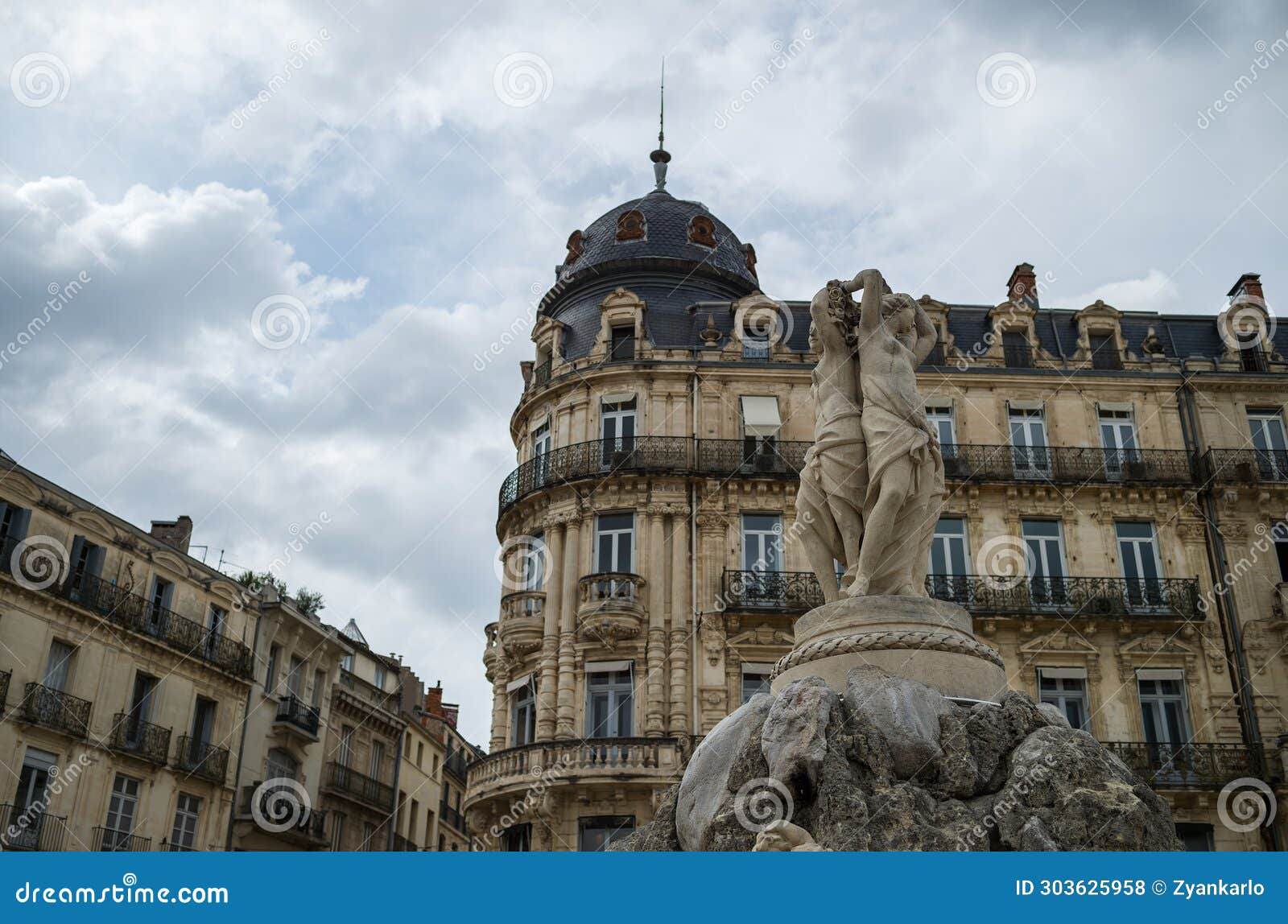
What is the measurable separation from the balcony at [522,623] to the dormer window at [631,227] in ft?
36.2

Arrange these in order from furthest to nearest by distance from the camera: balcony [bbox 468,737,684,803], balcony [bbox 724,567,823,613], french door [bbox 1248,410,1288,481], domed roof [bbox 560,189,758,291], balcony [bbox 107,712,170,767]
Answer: domed roof [bbox 560,189,758,291], french door [bbox 1248,410,1288,481], balcony [bbox 107,712,170,767], balcony [bbox 724,567,823,613], balcony [bbox 468,737,684,803]

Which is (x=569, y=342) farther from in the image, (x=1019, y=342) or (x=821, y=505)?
(x=821, y=505)

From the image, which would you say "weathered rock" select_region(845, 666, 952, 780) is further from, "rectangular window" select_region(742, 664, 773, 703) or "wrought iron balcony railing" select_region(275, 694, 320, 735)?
"wrought iron balcony railing" select_region(275, 694, 320, 735)

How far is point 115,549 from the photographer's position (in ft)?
97.5

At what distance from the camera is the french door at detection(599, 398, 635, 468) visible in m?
29.8

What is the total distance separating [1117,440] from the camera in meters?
31.2

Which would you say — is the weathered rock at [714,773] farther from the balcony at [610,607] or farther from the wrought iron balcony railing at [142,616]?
the wrought iron balcony railing at [142,616]

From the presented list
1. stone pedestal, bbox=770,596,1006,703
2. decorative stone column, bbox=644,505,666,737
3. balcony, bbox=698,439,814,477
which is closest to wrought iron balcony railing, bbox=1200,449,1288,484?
balcony, bbox=698,439,814,477

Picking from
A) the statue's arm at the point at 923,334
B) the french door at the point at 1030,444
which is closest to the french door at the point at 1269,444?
the french door at the point at 1030,444

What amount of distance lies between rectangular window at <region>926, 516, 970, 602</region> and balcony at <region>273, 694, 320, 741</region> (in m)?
18.6

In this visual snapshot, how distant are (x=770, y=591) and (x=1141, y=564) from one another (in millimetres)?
9379

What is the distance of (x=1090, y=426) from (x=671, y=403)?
10933mm

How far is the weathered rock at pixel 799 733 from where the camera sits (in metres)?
7.05

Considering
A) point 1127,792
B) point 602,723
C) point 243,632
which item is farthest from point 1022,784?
point 243,632
